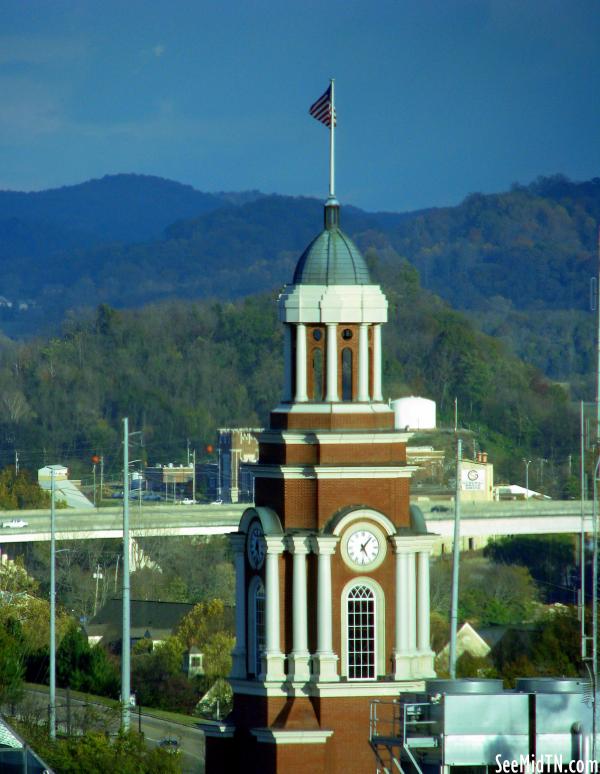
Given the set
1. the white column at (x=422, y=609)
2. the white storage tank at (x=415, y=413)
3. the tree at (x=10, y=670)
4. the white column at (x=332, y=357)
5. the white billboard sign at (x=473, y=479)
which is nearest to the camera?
the white column at (x=422, y=609)

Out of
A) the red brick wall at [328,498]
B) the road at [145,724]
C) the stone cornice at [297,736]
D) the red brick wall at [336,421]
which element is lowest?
the road at [145,724]

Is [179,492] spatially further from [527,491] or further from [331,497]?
[331,497]

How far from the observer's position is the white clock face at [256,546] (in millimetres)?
39375

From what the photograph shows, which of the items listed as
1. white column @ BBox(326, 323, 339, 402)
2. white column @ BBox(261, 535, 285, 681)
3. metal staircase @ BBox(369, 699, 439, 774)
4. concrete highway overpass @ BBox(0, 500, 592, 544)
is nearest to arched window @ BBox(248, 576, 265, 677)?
white column @ BBox(261, 535, 285, 681)

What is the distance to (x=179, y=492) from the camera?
17588 cm

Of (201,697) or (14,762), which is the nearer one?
(14,762)

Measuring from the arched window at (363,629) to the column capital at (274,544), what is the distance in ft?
3.81

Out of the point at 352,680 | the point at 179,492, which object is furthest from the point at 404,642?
the point at 179,492

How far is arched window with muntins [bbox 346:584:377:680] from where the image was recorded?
127 ft

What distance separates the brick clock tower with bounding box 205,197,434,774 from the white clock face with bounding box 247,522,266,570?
0.10ft

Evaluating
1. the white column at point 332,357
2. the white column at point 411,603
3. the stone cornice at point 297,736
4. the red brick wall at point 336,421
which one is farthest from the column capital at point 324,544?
the stone cornice at point 297,736

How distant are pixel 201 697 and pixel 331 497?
106ft

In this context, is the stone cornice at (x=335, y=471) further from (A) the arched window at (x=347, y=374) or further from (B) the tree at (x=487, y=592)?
(B) the tree at (x=487, y=592)

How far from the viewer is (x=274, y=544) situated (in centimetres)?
3900
